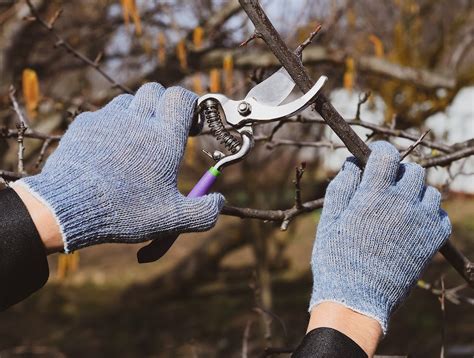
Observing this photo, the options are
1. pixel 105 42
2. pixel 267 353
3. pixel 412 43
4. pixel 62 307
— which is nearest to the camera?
pixel 267 353

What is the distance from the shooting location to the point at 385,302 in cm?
136

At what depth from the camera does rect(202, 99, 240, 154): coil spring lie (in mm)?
1500

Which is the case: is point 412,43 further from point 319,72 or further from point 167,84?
point 167,84

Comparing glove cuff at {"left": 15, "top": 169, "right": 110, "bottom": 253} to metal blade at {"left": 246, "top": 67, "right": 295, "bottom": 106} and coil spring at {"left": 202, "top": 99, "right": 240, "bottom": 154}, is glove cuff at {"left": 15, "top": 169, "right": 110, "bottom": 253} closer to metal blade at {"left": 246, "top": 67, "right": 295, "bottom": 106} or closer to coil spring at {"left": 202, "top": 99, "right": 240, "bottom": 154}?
coil spring at {"left": 202, "top": 99, "right": 240, "bottom": 154}

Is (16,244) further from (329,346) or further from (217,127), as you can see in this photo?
(329,346)

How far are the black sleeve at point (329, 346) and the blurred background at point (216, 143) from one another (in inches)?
29.9

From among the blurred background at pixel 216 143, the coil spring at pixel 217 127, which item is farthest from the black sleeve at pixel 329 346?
the blurred background at pixel 216 143

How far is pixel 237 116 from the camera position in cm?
151

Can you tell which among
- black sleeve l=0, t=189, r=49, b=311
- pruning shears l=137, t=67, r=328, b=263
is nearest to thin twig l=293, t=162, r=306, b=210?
pruning shears l=137, t=67, r=328, b=263

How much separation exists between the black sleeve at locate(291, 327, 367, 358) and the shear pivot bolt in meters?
0.49

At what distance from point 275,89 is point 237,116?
102 millimetres

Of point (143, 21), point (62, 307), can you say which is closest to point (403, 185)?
point (143, 21)

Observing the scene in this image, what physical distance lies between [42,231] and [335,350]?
0.60 m

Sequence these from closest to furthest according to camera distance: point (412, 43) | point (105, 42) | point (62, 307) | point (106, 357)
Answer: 1. point (105, 42)
2. point (412, 43)
3. point (106, 357)
4. point (62, 307)
